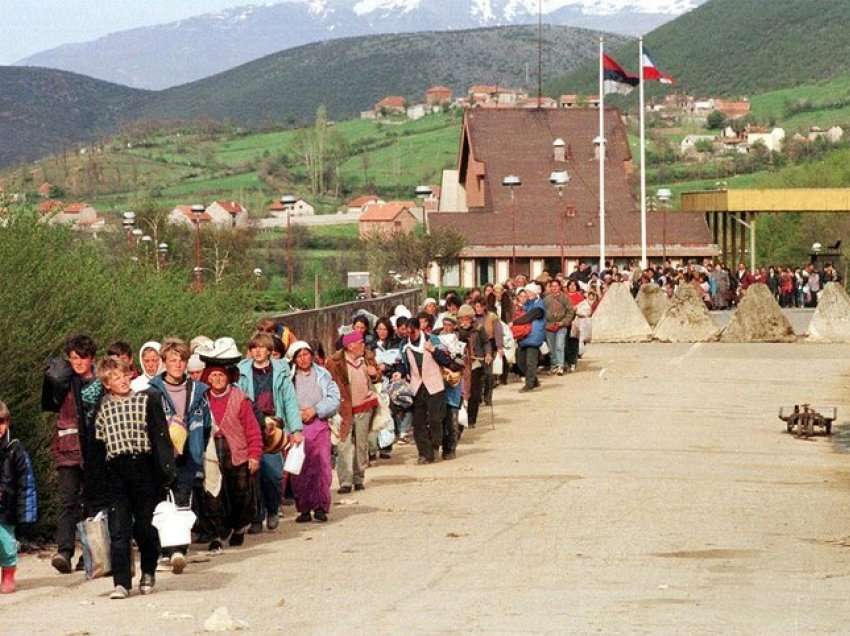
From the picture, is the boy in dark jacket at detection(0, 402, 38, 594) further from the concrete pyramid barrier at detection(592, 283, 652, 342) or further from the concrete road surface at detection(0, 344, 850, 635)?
the concrete pyramid barrier at detection(592, 283, 652, 342)

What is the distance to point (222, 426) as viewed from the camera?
53.9ft

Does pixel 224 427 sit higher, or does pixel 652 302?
pixel 224 427

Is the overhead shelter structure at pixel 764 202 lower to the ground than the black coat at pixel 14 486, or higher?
higher

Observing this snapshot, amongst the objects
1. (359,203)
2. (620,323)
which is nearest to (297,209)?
(359,203)

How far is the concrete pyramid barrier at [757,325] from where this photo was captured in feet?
151

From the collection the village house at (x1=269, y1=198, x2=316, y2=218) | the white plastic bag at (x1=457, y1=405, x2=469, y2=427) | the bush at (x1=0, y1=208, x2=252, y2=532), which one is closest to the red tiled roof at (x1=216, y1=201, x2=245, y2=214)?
the village house at (x1=269, y1=198, x2=316, y2=218)

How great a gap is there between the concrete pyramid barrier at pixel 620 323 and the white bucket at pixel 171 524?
105 ft

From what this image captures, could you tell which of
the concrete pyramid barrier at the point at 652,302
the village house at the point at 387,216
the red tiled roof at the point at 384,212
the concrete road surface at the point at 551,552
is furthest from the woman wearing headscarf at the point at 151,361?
the red tiled roof at the point at 384,212

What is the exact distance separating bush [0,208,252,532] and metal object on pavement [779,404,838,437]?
6.88 meters

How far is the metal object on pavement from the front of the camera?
26.7m

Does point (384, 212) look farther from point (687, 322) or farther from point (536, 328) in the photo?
point (536, 328)

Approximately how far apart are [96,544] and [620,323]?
105 feet

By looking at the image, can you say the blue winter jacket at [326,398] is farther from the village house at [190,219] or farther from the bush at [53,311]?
the village house at [190,219]

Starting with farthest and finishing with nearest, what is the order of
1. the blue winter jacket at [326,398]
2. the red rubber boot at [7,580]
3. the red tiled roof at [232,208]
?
the red tiled roof at [232,208] → the blue winter jacket at [326,398] → the red rubber boot at [7,580]
